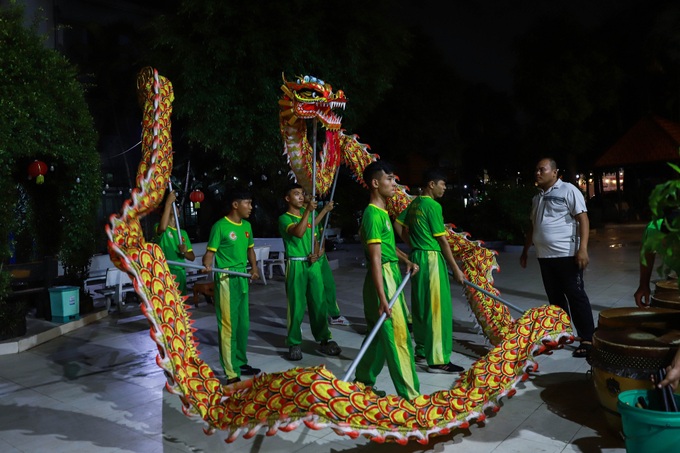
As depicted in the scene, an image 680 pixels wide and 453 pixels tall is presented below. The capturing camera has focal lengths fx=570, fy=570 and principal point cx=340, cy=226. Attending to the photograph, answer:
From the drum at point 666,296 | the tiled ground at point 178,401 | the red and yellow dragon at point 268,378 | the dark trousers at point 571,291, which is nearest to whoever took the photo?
the red and yellow dragon at point 268,378

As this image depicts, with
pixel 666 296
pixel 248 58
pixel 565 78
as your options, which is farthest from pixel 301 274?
pixel 565 78

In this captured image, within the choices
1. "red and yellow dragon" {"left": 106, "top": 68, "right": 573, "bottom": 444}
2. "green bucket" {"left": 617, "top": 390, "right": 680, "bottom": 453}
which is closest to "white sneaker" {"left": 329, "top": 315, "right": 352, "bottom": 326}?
"red and yellow dragon" {"left": 106, "top": 68, "right": 573, "bottom": 444}

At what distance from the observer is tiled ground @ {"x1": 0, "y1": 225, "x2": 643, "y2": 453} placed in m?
3.71

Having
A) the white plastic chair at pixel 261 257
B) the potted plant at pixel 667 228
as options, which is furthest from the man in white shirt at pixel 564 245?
the white plastic chair at pixel 261 257

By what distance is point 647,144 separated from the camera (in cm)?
2028

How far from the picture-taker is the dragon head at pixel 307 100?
601 centimetres

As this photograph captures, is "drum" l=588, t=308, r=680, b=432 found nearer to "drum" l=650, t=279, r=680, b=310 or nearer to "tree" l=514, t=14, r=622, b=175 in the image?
"drum" l=650, t=279, r=680, b=310

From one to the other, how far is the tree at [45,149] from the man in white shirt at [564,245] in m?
6.12

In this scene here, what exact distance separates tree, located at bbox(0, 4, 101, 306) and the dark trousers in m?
6.27

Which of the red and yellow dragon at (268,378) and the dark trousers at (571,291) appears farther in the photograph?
the dark trousers at (571,291)

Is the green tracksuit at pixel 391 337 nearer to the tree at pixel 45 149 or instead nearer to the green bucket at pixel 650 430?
the green bucket at pixel 650 430

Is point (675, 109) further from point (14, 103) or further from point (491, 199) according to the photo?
point (14, 103)

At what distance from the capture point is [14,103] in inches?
275

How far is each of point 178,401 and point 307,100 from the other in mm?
3209
